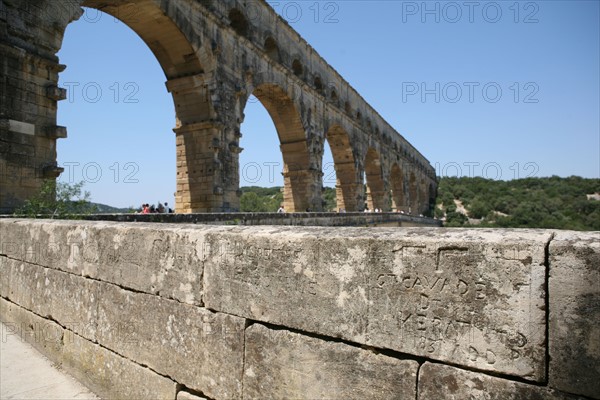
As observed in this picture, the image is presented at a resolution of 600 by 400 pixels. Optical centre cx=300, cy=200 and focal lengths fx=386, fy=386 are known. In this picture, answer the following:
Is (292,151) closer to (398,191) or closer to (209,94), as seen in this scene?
(209,94)

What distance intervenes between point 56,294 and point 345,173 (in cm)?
2047

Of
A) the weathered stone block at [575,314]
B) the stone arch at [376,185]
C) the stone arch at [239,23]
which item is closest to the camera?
the weathered stone block at [575,314]

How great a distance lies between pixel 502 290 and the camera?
1.17 m

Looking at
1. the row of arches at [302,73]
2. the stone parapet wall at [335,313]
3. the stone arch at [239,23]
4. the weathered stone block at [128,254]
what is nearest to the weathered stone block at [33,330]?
the stone parapet wall at [335,313]

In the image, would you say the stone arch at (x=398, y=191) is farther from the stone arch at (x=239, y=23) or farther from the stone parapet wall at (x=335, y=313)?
the stone parapet wall at (x=335, y=313)

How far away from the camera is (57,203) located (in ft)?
18.1

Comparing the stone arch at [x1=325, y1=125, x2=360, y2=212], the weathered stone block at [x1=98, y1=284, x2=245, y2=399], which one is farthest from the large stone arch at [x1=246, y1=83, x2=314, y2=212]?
the weathered stone block at [x1=98, y1=284, x2=245, y2=399]

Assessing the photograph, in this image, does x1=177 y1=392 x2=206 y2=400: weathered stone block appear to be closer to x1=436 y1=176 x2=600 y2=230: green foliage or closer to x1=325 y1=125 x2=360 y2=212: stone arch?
x1=325 y1=125 x2=360 y2=212: stone arch

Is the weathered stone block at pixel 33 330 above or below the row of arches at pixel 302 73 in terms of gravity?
below

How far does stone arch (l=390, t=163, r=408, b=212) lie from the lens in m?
35.2

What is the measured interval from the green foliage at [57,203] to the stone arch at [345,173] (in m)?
17.8

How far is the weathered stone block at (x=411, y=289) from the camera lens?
3.78ft

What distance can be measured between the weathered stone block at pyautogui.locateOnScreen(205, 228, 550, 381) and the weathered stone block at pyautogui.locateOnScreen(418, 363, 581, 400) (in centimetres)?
4

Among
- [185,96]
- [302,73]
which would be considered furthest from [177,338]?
[302,73]
